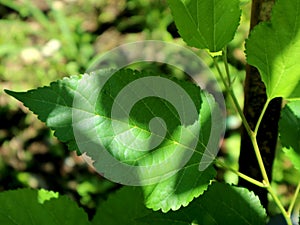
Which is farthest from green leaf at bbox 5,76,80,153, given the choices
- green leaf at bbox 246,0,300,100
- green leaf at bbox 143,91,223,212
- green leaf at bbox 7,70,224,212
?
green leaf at bbox 246,0,300,100

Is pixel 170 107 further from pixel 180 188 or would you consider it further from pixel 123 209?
pixel 123 209

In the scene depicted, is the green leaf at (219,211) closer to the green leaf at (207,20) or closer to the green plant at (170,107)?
the green plant at (170,107)

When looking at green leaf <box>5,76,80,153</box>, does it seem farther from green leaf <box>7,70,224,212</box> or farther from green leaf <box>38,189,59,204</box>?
green leaf <box>38,189,59,204</box>

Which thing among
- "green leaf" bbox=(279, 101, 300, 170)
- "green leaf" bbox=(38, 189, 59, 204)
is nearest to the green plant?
"green leaf" bbox=(279, 101, 300, 170)

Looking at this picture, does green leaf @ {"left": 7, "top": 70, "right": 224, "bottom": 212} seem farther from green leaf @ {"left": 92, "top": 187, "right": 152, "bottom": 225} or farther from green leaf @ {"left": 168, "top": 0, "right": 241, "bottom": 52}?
green leaf @ {"left": 92, "top": 187, "right": 152, "bottom": 225}

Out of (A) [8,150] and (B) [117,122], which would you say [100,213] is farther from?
(A) [8,150]

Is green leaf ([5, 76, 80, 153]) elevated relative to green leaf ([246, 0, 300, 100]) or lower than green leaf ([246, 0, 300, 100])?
lower

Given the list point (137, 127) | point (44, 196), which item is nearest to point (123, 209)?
point (44, 196)

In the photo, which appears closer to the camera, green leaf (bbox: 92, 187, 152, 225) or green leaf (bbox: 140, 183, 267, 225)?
green leaf (bbox: 140, 183, 267, 225)

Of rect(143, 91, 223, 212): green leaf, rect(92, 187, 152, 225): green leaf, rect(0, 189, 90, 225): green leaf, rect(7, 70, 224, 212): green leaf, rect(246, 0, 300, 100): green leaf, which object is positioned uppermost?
rect(246, 0, 300, 100): green leaf
